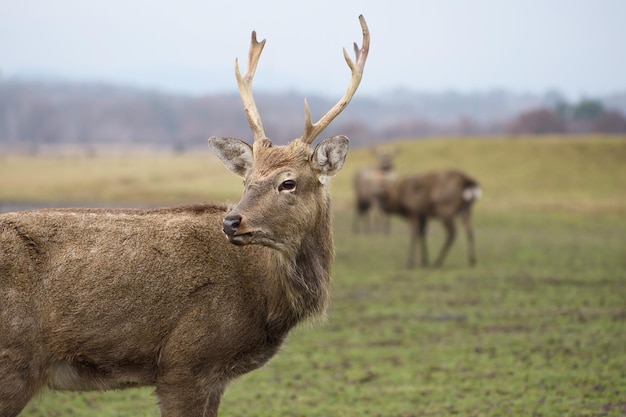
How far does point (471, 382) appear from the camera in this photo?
10711 millimetres

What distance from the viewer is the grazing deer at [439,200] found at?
23.2 metres

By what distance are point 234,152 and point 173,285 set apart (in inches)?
52.5

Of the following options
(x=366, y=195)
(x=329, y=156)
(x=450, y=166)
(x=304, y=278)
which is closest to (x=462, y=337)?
(x=304, y=278)

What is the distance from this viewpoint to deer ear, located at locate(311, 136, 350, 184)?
23.2 ft

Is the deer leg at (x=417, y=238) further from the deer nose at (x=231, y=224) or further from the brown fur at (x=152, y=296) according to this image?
the deer nose at (x=231, y=224)

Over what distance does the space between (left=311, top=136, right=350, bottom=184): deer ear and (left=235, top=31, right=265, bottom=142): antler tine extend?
56cm

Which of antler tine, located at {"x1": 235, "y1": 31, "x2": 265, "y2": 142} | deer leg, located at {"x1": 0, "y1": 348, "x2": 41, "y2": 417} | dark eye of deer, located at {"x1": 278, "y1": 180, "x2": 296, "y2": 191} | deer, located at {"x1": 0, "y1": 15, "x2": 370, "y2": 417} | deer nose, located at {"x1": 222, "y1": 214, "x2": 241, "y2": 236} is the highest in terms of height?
antler tine, located at {"x1": 235, "y1": 31, "x2": 265, "y2": 142}

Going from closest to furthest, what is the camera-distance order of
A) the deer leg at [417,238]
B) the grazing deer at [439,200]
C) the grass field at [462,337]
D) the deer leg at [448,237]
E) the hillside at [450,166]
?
the grass field at [462,337], the deer leg at [448,237], the deer leg at [417,238], the grazing deer at [439,200], the hillside at [450,166]

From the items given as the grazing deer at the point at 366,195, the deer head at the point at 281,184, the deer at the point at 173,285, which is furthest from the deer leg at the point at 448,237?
the deer at the point at 173,285

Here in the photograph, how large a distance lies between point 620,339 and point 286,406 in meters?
6.04

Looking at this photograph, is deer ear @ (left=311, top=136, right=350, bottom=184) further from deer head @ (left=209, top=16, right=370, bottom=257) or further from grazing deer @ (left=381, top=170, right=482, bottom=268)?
grazing deer @ (left=381, top=170, right=482, bottom=268)

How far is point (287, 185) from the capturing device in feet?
22.8

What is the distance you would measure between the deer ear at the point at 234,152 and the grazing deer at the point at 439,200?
1567cm

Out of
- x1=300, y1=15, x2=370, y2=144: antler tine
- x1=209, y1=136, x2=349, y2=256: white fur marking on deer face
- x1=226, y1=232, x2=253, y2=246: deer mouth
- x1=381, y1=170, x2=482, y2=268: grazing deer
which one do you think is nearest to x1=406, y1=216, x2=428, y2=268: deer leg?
x1=381, y1=170, x2=482, y2=268: grazing deer
